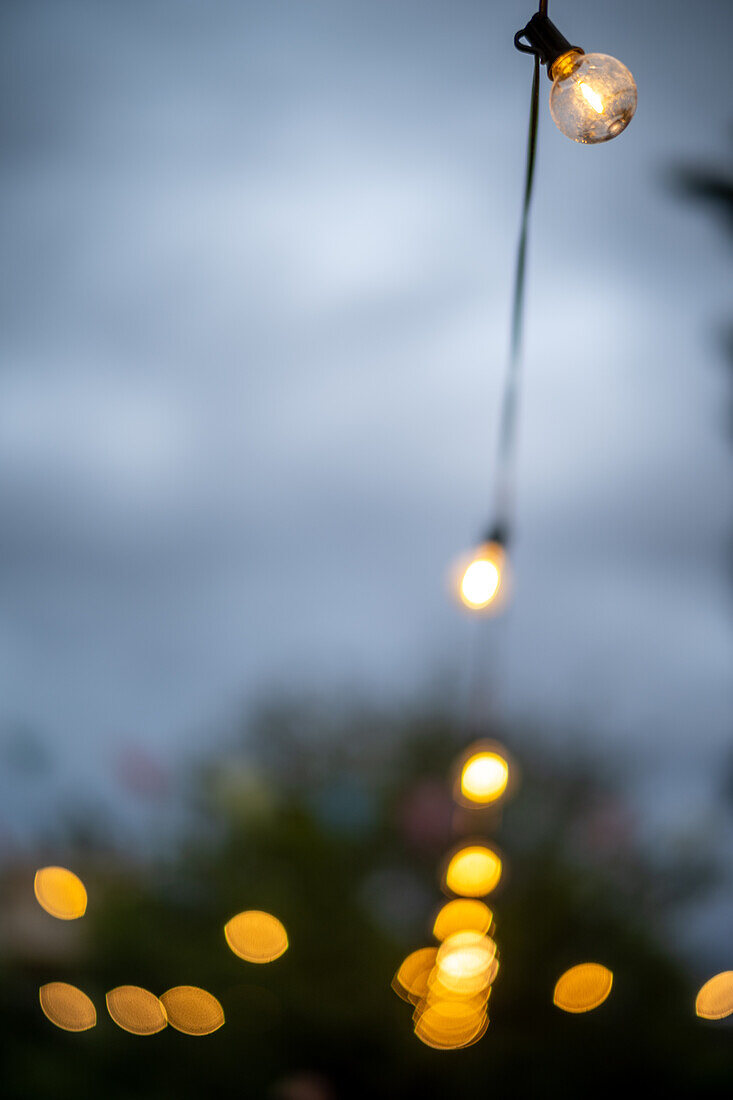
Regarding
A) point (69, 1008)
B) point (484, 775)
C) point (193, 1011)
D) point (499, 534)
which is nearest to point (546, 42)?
point (499, 534)

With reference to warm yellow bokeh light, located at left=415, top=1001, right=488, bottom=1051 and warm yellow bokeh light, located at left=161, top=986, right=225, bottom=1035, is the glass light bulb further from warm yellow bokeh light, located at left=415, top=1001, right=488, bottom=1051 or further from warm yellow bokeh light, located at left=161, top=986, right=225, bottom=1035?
warm yellow bokeh light, located at left=161, top=986, right=225, bottom=1035

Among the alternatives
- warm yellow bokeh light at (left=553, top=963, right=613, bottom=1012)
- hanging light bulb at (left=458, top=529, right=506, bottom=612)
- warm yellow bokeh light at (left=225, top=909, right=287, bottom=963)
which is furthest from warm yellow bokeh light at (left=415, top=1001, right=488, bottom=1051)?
hanging light bulb at (left=458, top=529, right=506, bottom=612)

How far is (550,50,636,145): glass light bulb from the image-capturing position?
880 millimetres

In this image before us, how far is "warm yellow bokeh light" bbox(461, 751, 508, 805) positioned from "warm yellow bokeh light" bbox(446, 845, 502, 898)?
1.48ft

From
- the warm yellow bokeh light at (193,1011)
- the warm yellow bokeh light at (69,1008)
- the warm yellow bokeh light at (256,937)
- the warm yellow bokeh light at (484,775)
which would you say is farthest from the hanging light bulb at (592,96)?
the warm yellow bokeh light at (69,1008)

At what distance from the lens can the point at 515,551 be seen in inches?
205

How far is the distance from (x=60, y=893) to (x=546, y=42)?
2.73 metres

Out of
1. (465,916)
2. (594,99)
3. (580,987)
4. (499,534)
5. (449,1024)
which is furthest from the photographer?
(580,987)

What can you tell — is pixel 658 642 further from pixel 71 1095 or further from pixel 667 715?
pixel 71 1095

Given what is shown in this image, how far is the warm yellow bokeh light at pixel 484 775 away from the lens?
1793mm

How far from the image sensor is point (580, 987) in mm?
2566

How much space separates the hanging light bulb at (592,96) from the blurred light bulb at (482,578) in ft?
2.47

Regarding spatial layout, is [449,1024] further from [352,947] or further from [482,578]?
[482,578]

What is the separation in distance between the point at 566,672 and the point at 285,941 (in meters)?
2.64
